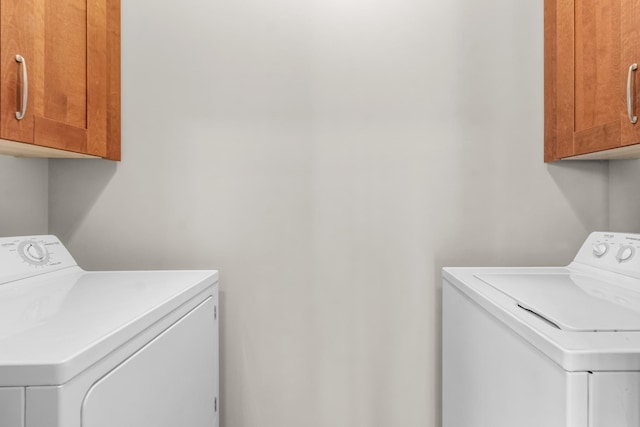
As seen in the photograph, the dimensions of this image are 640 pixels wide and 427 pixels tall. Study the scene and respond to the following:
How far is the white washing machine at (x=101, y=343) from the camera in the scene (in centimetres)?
56

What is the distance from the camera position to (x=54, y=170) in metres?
1.52

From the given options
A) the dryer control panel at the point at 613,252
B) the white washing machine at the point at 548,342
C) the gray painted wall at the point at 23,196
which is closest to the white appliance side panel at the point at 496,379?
the white washing machine at the point at 548,342

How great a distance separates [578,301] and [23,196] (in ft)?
5.80

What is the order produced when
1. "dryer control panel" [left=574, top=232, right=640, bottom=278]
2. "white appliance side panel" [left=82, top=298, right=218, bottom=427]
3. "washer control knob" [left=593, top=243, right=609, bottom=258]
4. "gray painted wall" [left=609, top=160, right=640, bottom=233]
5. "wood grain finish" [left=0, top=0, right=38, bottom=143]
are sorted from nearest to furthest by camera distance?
"white appliance side panel" [left=82, top=298, right=218, bottom=427]
"wood grain finish" [left=0, top=0, right=38, bottom=143]
"dryer control panel" [left=574, top=232, right=640, bottom=278]
"washer control knob" [left=593, top=243, right=609, bottom=258]
"gray painted wall" [left=609, top=160, right=640, bottom=233]

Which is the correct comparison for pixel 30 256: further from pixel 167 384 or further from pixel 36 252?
pixel 167 384

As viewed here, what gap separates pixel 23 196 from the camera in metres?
1.41

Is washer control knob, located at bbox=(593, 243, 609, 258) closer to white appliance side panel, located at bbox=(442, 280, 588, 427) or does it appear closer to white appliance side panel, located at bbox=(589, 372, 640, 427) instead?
white appliance side panel, located at bbox=(442, 280, 588, 427)

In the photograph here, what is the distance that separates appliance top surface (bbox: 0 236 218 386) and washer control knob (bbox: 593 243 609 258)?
51.6 inches

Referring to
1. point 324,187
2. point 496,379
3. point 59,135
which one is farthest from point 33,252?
point 496,379

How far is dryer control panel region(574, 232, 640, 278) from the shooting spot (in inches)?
46.2

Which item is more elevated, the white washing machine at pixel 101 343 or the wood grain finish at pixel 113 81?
the wood grain finish at pixel 113 81

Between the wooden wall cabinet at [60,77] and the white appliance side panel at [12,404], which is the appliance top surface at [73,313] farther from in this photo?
the wooden wall cabinet at [60,77]

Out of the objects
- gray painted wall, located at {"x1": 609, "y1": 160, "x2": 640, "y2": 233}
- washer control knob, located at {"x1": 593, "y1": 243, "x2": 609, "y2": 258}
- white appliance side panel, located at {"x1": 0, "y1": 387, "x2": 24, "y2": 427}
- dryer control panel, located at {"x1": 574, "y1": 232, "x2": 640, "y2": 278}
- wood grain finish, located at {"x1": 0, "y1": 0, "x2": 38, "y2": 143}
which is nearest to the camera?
white appliance side panel, located at {"x1": 0, "y1": 387, "x2": 24, "y2": 427}

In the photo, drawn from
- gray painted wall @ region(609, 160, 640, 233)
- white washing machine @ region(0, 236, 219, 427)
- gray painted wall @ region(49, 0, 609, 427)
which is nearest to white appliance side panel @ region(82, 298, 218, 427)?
white washing machine @ region(0, 236, 219, 427)
